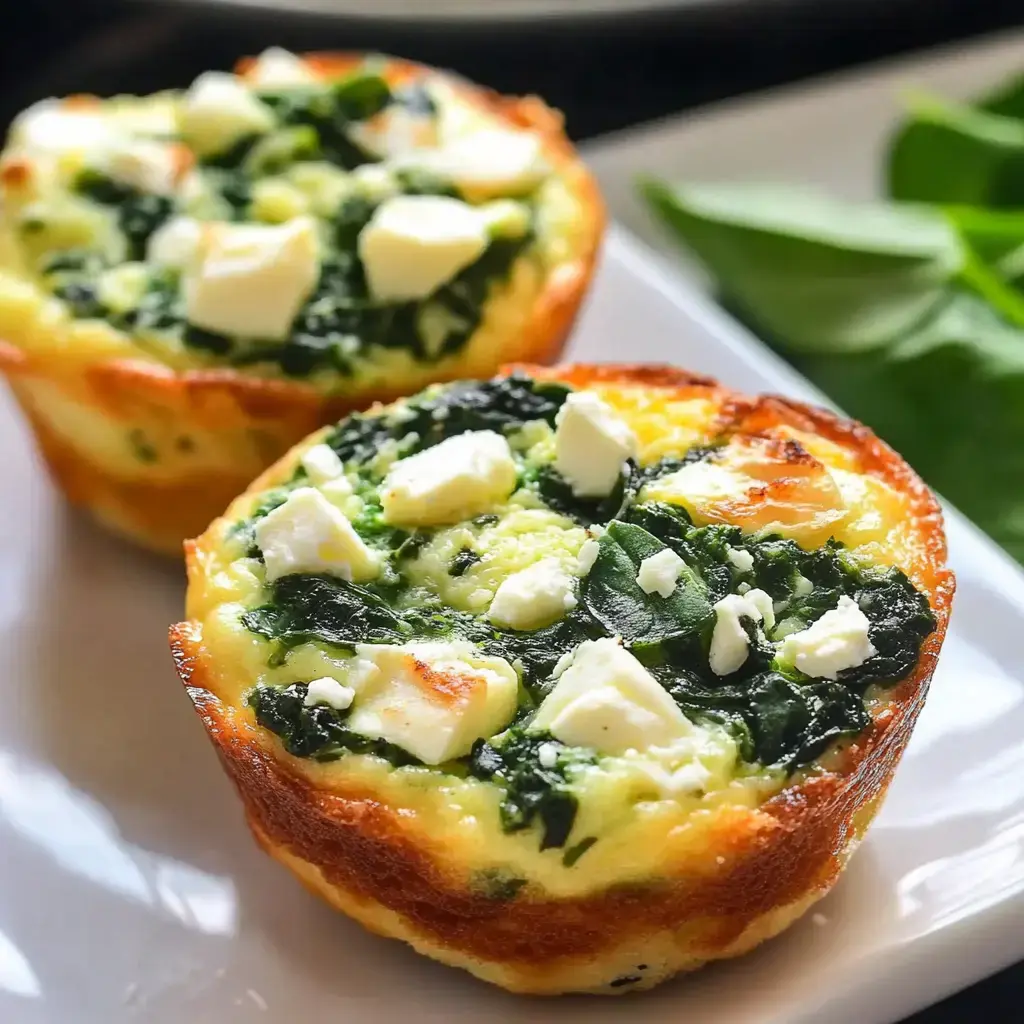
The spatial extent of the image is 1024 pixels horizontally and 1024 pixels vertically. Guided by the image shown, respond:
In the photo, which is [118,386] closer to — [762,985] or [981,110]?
[762,985]

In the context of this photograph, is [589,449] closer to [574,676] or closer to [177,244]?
[574,676]

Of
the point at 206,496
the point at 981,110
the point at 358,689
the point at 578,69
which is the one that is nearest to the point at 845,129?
the point at 981,110

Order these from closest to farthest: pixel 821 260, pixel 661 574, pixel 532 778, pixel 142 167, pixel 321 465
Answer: pixel 532 778 < pixel 661 574 < pixel 321 465 < pixel 142 167 < pixel 821 260

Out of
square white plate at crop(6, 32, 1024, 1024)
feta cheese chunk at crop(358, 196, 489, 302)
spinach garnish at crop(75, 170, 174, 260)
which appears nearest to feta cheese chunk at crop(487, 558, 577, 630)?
square white plate at crop(6, 32, 1024, 1024)

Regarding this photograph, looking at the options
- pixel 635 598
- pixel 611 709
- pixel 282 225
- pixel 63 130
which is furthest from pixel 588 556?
pixel 63 130

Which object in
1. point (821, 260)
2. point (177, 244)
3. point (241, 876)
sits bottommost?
point (241, 876)

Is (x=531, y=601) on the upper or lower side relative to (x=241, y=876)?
upper
